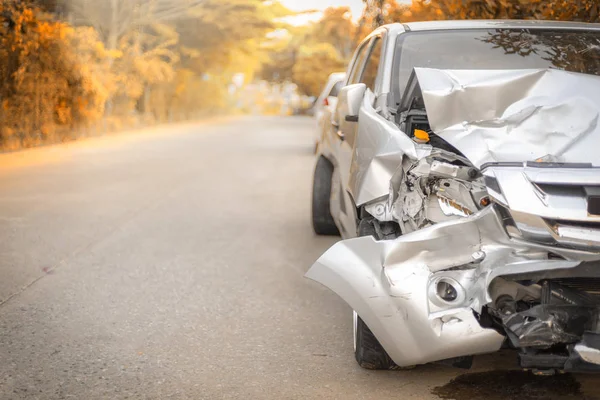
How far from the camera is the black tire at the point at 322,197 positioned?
768 cm

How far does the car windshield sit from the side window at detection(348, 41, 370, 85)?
1063 millimetres

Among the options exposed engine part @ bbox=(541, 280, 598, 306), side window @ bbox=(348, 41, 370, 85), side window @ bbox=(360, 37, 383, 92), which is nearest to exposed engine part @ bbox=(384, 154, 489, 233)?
exposed engine part @ bbox=(541, 280, 598, 306)

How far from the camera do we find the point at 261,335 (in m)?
4.98

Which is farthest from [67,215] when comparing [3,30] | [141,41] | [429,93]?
[141,41]

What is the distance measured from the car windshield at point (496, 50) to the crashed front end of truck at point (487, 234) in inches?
40.5

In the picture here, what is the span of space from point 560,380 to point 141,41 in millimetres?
30701

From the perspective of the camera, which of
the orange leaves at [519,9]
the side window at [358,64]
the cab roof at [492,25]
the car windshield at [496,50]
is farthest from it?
the orange leaves at [519,9]

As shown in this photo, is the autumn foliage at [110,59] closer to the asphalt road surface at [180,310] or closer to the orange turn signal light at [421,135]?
the asphalt road surface at [180,310]

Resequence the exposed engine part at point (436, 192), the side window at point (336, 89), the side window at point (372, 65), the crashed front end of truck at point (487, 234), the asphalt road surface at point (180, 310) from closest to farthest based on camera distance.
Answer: the crashed front end of truck at point (487, 234) < the exposed engine part at point (436, 192) < the asphalt road surface at point (180, 310) < the side window at point (372, 65) < the side window at point (336, 89)

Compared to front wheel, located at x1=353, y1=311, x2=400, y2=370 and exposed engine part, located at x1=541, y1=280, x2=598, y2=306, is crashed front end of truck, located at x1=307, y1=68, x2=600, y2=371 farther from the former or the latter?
front wheel, located at x1=353, y1=311, x2=400, y2=370

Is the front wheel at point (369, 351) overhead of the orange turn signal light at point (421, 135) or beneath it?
beneath

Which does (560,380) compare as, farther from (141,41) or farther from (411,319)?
(141,41)

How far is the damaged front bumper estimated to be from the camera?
11.2ft

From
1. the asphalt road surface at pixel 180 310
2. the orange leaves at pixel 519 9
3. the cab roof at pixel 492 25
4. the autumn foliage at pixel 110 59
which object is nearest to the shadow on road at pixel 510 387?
the asphalt road surface at pixel 180 310
